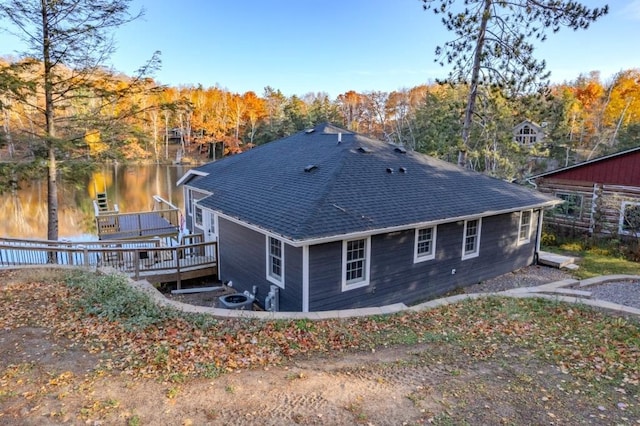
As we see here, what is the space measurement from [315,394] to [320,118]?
46945 millimetres

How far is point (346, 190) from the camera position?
9320 millimetres

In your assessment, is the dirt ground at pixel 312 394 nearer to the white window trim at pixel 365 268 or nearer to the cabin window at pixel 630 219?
the white window trim at pixel 365 268

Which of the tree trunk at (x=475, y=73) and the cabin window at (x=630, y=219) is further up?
the tree trunk at (x=475, y=73)

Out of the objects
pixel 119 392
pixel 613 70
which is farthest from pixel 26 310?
pixel 613 70

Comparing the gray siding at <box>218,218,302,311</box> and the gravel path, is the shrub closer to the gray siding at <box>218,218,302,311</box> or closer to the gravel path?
the gray siding at <box>218,218,302,311</box>

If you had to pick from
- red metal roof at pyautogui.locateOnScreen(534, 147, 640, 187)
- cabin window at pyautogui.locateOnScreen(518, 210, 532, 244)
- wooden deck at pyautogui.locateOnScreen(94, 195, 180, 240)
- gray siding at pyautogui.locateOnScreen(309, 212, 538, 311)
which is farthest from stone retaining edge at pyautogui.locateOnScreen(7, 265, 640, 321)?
red metal roof at pyautogui.locateOnScreen(534, 147, 640, 187)

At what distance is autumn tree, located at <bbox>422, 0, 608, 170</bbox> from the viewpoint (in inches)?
512

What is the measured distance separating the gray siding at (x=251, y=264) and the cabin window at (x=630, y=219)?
45.7 feet

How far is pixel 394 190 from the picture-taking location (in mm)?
10070

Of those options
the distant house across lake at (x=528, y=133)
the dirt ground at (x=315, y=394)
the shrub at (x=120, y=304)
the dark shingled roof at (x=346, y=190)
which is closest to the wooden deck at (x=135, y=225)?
the dark shingled roof at (x=346, y=190)

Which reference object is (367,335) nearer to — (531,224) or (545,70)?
(531,224)

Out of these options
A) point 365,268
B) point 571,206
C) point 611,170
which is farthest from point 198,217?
point 611,170

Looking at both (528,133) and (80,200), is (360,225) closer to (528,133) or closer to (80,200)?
(80,200)

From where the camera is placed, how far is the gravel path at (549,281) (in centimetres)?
921
